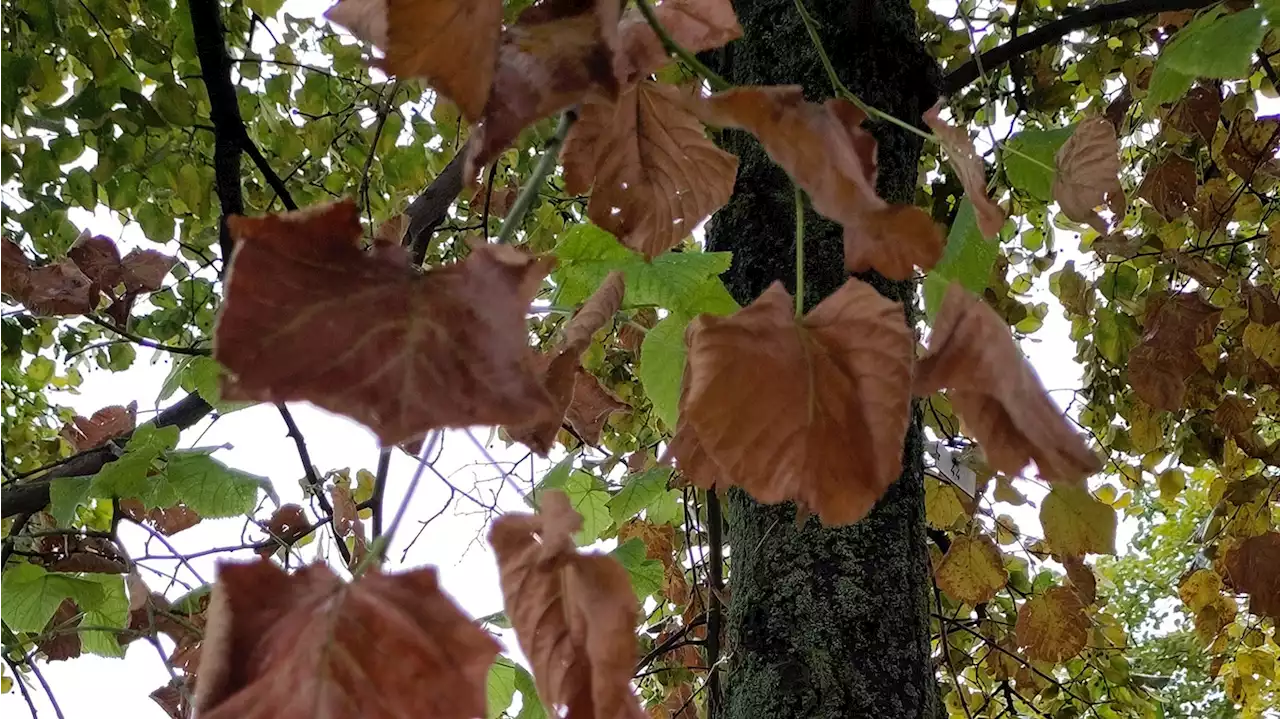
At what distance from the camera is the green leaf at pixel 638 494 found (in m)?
0.97

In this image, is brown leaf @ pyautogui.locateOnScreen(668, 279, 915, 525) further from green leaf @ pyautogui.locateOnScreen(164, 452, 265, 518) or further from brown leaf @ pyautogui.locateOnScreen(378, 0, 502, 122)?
green leaf @ pyautogui.locateOnScreen(164, 452, 265, 518)

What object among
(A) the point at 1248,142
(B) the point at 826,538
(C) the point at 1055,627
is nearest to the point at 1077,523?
(C) the point at 1055,627

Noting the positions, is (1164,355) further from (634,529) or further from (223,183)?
(223,183)

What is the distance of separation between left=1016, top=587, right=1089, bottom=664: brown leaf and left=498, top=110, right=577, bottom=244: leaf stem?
3.90 ft

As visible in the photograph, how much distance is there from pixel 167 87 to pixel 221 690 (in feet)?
3.30

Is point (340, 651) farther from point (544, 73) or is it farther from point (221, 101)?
point (221, 101)

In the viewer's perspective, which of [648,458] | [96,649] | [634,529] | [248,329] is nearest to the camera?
[248,329]

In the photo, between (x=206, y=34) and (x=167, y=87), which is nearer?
(x=206, y=34)

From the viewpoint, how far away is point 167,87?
101 centimetres

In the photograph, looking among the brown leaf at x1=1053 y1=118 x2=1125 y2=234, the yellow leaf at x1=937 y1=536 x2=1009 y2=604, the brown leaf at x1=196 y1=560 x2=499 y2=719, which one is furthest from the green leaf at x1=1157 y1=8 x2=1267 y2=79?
the yellow leaf at x1=937 y1=536 x2=1009 y2=604

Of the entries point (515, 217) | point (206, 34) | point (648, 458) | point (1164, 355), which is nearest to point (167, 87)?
point (206, 34)

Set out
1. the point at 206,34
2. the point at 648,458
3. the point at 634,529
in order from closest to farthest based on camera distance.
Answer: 1. the point at 206,34
2. the point at 648,458
3. the point at 634,529

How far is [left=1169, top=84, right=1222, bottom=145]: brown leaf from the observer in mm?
1311

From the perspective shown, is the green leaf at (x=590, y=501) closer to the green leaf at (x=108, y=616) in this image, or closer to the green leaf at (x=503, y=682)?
the green leaf at (x=503, y=682)
